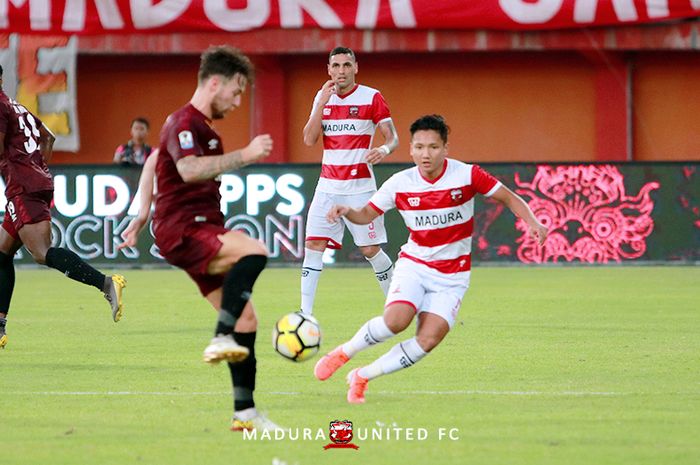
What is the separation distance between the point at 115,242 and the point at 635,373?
1180 centimetres

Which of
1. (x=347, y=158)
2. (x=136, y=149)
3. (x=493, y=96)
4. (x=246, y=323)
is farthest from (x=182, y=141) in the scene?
(x=493, y=96)

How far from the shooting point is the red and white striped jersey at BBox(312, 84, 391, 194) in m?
12.0

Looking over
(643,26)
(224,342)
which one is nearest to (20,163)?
(224,342)

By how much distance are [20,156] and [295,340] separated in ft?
12.2

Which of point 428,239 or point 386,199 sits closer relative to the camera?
point 428,239

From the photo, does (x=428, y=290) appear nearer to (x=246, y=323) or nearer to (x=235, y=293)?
(x=246, y=323)

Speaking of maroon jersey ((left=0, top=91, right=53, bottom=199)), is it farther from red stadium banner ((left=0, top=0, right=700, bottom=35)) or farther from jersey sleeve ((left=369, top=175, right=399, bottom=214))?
red stadium banner ((left=0, top=0, right=700, bottom=35))

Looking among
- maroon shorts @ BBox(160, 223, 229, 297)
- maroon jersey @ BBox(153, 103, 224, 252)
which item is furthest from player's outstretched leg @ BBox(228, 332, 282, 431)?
maroon jersey @ BBox(153, 103, 224, 252)

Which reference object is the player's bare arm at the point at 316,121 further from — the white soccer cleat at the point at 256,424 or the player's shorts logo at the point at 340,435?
the player's shorts logo at the point at 340,435

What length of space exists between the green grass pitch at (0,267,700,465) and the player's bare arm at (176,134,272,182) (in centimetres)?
A: 116

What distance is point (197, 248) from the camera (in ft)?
22.9

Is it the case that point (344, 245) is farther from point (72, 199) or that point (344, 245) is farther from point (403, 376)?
point (403, 376)

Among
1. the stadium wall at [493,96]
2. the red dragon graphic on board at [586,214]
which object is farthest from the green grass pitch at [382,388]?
the stadium wall at [493,96]

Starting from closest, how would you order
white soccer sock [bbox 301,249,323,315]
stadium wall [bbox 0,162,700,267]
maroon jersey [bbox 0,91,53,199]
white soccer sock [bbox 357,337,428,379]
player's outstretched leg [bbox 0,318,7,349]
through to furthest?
white soccer sock [bbox 357,337,428,379], player's outstretched leg [bbox 0,318,7,349], maroon jersey [bbox 0,91,53,199], white soccer sock [bbox 301,249,323,315], stadium wall [bbox 0,162,700,267]
